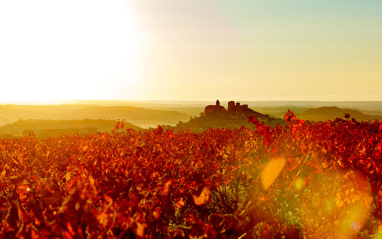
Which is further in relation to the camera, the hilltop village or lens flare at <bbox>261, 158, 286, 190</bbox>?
the hilltop village

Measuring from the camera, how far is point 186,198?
16.4ft

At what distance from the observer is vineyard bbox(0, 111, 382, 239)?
248cm

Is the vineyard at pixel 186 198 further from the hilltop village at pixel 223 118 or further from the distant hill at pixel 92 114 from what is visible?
the distant hill at pixel 92 114

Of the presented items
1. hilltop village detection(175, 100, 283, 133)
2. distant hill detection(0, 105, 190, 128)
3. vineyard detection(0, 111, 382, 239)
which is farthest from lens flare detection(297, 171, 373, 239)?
distant hill detection(0, 105, 190, 128)

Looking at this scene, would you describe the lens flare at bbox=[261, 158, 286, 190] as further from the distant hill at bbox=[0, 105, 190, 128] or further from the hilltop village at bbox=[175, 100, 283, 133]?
the distant hill at bbox=[0, 105, 190, 128]

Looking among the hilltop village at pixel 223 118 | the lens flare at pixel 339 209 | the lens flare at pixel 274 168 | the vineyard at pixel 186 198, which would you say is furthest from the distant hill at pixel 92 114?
the lens flare at pixel 339 209

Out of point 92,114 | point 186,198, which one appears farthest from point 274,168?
point 92,114

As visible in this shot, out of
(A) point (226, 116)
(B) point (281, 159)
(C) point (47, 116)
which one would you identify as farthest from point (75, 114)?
(B) point (281, 159)

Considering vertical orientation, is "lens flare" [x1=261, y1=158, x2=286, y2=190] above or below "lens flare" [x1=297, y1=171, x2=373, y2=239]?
above

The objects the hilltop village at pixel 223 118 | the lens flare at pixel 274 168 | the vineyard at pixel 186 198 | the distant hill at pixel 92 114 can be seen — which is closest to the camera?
the vineyard at pixel 186 198

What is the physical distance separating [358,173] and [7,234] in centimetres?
649

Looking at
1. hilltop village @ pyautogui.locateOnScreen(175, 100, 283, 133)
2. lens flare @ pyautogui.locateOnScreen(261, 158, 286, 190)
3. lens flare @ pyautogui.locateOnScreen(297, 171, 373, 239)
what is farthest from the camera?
hilltop village @ pyautogui.locateOnScreen(175, 100, 283, 133)

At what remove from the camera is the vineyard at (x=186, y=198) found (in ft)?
8.14

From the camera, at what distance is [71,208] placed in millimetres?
2691
